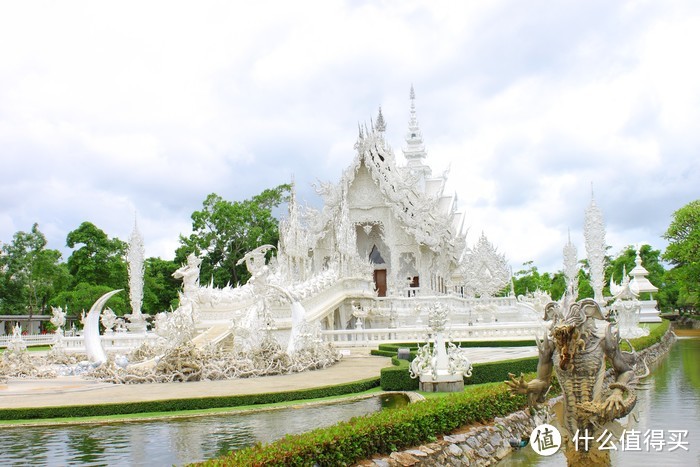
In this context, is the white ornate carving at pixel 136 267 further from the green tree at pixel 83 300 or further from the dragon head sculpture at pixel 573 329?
the dragon head sculpture at pixel 573 329

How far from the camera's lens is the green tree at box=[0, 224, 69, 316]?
1575 inches

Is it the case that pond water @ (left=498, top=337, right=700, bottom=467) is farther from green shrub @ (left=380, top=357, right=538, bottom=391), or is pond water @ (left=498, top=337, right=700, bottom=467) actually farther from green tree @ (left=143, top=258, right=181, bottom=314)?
green tree @ (left=143, top=258, right=181, bottom=314)

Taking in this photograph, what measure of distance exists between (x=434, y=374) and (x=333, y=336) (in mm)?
10736

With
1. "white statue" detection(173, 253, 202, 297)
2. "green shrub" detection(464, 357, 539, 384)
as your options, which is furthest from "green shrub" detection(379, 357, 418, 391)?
"white statue" detection(173, 253, 202, 297)

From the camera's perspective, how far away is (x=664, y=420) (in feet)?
31.7

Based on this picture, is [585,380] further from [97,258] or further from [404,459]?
[97,258]

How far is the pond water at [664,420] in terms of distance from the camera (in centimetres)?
750

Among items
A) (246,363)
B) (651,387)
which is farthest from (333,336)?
(651,387)

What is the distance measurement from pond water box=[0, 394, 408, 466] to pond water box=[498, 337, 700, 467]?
2856 mm

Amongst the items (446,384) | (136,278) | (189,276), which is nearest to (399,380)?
(446,384)

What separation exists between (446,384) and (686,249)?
34.4 meters

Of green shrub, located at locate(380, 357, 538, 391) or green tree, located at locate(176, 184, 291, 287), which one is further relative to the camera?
green tree, located at locate(176, 184, 291, 287)

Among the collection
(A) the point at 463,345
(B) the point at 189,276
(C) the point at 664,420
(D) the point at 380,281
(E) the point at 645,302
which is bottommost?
(C) the point at 664,420
